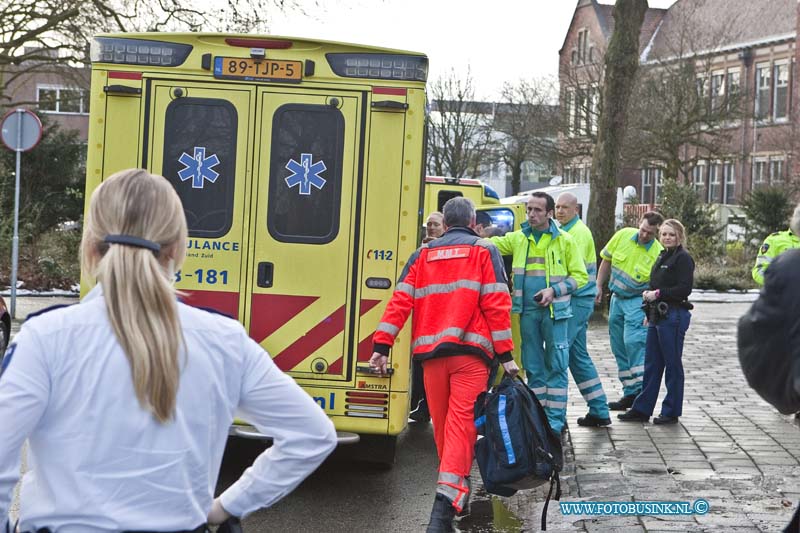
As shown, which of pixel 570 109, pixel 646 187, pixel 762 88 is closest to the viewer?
pixel 570 109

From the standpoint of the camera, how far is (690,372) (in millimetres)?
13914

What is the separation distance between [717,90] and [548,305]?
4236 cm

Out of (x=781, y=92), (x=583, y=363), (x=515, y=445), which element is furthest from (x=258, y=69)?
(x=781, y=92)

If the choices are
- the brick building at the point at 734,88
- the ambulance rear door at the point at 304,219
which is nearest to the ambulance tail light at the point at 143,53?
the ambulance rear door at the point at 304,219

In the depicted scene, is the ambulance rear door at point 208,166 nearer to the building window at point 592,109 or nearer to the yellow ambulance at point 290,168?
the yellow ambulance at point 290,168

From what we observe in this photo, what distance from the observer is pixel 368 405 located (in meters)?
7.36

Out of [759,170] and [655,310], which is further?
[759,170]

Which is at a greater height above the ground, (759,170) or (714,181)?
(759,170)

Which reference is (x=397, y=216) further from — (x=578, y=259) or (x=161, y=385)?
(x=161, y=385)

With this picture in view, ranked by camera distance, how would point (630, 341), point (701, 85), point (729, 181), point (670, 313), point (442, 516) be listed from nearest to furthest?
point (442, 516), point (670, 313), point (630, 341), point (701, 85), point (729, 181)

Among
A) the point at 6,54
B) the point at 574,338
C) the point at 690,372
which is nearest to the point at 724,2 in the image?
the point at 6,54

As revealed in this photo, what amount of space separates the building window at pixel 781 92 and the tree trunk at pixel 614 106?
29977 mm

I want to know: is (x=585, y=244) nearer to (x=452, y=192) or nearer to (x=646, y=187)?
(x=452, y=192)

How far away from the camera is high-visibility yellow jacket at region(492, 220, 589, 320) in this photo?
8805mm
